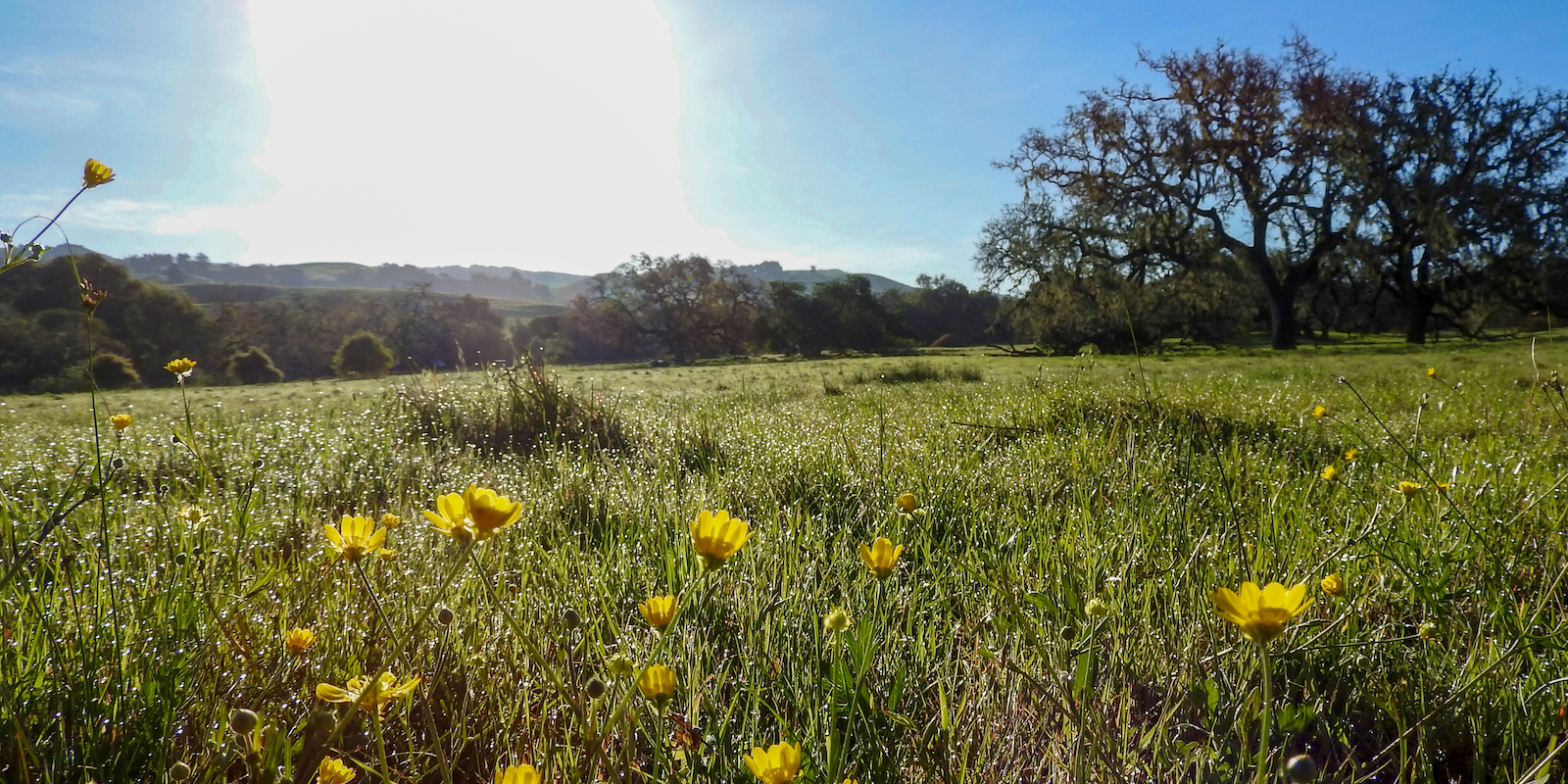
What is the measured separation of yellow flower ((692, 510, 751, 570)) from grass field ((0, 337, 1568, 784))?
0.08 meters

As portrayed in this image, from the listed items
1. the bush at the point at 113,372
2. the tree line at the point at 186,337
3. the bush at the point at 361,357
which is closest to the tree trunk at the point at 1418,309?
the tree line at the point at 186,337

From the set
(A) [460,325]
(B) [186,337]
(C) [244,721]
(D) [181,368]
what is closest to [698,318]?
(A) [460,325]

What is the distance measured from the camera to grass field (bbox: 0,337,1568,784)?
100 cm

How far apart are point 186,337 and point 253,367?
5605 millimetres

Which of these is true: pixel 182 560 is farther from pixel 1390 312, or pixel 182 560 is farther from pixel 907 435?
pixel 1390 312

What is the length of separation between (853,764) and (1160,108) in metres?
24.0

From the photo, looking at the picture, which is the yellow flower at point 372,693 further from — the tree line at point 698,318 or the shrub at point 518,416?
the tree line at point 698,318

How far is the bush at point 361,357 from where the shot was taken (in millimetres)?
30467

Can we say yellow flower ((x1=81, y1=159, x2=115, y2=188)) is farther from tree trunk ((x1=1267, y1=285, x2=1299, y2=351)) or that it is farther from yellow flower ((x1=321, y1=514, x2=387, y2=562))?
tree trunk ((x1=1267, y1=285, x2=1299, y2=351))

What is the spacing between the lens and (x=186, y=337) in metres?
30.5

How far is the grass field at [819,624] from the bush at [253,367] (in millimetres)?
30036

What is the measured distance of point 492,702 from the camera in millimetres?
1229

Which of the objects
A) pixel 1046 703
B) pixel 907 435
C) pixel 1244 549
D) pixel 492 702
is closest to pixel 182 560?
pixel 492 702

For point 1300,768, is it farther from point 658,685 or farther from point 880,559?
point 658,685
